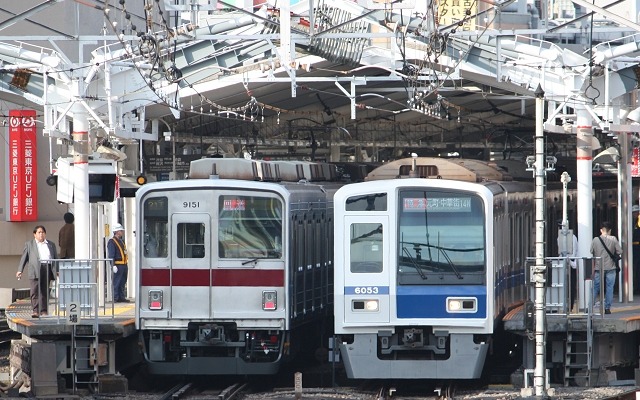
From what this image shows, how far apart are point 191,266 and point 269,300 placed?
0.97 metres

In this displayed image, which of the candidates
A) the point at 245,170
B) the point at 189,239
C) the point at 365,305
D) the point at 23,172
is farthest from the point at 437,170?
the point at 23,172

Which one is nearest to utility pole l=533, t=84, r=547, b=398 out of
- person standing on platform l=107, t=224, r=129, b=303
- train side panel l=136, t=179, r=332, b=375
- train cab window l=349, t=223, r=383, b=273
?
train cab window l=349, t=223, r=383, b=273

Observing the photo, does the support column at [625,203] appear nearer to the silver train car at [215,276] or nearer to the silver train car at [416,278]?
the silver train car at [416,278]

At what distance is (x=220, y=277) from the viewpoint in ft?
50.7

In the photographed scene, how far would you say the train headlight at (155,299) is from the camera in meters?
15.5

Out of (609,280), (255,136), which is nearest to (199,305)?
(609,280)

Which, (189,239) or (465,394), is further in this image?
(189,239)

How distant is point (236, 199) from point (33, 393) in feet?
10.2

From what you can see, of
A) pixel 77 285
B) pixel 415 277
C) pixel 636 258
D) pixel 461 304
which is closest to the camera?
pixel 461 304

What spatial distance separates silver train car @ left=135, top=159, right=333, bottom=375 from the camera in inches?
608

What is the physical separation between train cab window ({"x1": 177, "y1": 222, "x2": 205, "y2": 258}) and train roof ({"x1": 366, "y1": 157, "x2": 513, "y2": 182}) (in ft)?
7.46

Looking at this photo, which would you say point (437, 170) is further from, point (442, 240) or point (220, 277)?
point (220, 277)

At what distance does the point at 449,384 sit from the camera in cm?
1570

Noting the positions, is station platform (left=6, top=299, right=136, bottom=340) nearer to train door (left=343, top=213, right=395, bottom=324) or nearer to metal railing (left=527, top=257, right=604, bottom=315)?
train door (left=343, top=213, right=395, bottom=324)
